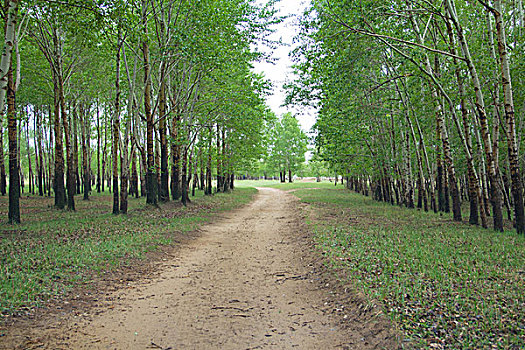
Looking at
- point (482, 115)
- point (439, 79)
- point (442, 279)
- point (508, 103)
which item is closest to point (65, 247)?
point (442, 279)

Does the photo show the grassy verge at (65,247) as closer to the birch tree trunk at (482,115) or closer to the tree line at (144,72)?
the tree line at (144,72)

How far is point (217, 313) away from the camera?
5398mm

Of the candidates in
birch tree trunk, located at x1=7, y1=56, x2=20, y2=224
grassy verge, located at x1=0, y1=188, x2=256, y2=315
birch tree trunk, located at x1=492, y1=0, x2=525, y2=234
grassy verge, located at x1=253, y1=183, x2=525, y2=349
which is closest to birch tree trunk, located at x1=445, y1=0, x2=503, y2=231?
birch tree trunk, located at x1=492, y1=0, x2=525, y2=234

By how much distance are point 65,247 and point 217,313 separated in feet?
17.6

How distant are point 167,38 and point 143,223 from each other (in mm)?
8655

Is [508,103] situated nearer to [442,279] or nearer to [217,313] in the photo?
[442,279]

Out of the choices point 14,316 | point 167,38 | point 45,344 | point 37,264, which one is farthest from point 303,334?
point 167,38

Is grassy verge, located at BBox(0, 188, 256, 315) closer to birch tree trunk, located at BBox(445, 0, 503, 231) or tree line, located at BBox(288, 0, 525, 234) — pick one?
tree line, located at BBox(288, 0, 525, 234)

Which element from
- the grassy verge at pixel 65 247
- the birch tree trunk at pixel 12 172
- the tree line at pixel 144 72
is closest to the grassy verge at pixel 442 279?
the grassy verge at pixel 65 247

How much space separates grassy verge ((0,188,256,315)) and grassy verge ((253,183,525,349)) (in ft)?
16.4

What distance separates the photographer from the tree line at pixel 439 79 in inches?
408

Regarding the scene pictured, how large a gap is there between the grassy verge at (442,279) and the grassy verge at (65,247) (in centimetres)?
500

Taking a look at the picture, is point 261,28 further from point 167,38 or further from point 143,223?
point 143,223

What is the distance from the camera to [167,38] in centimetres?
1619
